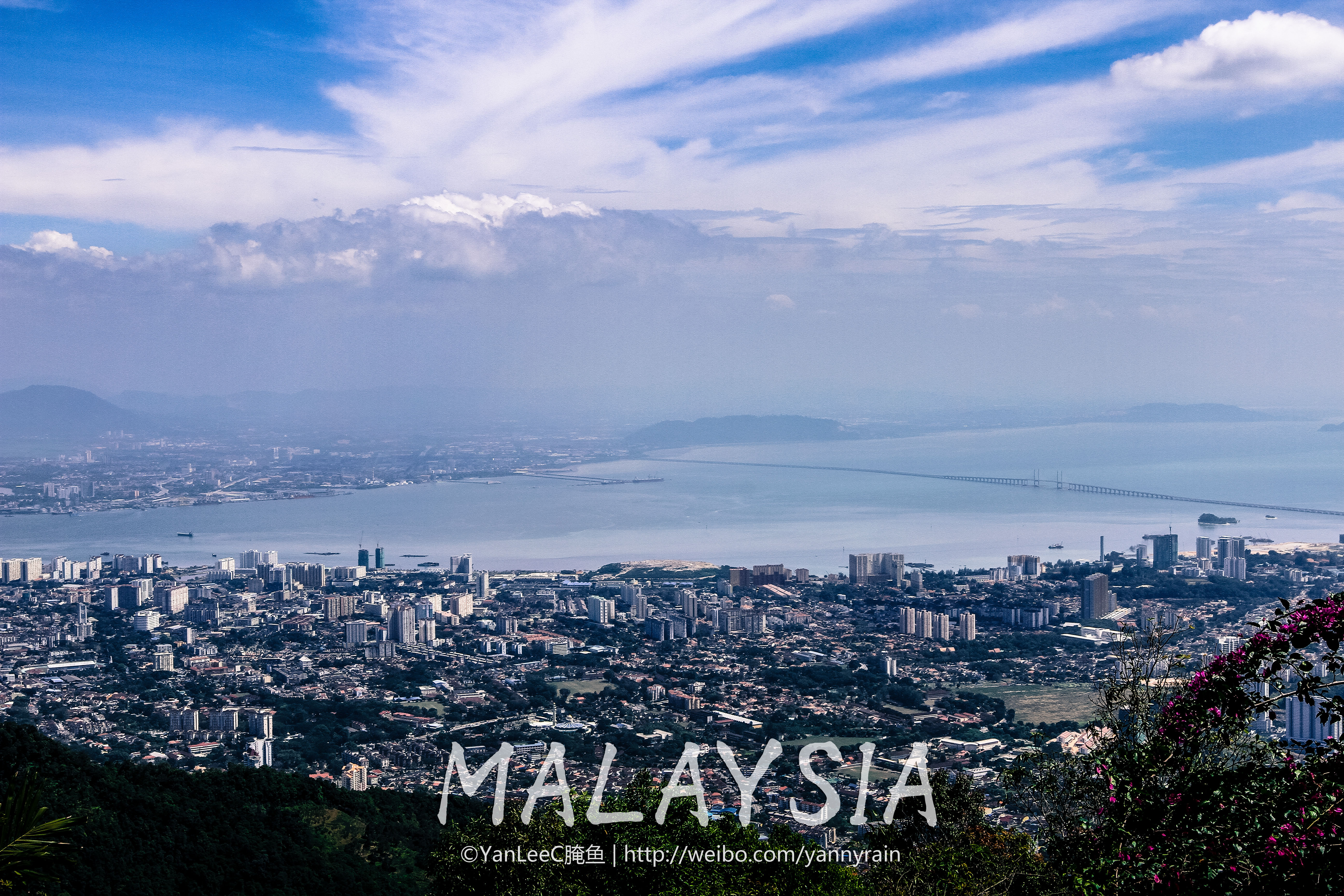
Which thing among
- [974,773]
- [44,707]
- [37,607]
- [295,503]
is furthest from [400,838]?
[295,503]

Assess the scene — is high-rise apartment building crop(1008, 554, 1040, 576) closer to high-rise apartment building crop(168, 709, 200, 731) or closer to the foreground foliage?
high-rise apartment building crop(168, 709, 200, 731)

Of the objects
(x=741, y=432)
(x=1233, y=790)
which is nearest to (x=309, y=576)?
(x=1233, y=790)

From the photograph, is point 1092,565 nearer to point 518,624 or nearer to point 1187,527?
point 1187,527

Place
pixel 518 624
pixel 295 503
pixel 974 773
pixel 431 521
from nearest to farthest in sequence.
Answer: pixel 974 773 < pixel 518 624 < pixel 431 521 < pixel 295 503

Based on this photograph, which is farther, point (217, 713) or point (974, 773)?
point (217, 713)

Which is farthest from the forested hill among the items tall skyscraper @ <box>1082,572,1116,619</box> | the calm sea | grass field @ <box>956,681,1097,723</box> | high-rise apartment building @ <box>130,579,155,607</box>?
the calm sea

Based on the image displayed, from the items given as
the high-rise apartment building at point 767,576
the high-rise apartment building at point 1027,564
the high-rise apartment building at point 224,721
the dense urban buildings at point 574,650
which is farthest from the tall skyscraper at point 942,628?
the high-rise apartment building at point 224,721

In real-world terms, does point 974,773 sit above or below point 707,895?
below
